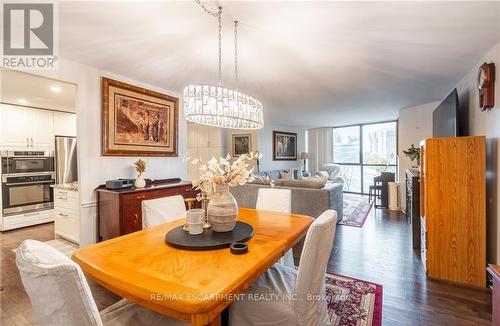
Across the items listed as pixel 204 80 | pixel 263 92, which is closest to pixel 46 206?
pixel 204 80

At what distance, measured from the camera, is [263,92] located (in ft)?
12.9

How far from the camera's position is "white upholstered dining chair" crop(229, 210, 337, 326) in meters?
1.19

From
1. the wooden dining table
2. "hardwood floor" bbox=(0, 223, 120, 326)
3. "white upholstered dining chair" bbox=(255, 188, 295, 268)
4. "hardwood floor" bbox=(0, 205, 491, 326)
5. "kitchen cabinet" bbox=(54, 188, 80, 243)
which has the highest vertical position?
"white upholstered dining chair" bbox=(255, 188, 295, 268)

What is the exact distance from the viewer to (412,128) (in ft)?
16.7

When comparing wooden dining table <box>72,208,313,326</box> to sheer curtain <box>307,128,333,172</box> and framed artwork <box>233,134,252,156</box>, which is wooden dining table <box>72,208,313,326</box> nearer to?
→ framed artwork <box>233,134,252,156</box>

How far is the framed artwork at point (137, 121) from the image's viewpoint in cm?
302

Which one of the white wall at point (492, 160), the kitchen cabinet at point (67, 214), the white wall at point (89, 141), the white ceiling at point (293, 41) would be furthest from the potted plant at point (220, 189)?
the kitchen cabinet at point (67, 214)

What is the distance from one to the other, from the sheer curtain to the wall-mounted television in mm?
4699

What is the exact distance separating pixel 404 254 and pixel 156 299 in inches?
124

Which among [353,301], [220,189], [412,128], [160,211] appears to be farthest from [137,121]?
[412,128]

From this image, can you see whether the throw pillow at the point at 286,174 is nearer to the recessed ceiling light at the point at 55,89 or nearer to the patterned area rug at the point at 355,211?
the patterned area rug at the point at 355,211

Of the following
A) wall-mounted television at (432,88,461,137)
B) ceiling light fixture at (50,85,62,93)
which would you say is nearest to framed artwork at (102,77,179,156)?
ceiling light fixture at (50,85,62,93)

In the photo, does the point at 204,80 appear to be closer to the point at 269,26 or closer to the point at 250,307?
Result: the point at 269,26

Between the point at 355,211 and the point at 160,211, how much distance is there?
4533mm
